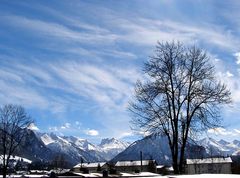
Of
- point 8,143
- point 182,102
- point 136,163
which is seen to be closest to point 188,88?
point 182,102

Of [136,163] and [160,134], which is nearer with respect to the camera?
[160,134]

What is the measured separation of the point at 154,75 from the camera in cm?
2989

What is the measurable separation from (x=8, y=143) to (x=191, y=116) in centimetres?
5184

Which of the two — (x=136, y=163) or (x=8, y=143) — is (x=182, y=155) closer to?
(x=8, y=143)

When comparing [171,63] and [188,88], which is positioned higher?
[171,63]

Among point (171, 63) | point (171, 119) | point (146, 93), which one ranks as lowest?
point (171, 119)

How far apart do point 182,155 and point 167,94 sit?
4.11m

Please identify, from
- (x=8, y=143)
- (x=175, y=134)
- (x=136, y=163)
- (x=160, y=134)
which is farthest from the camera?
(x=136, y=163)

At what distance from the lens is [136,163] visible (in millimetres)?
191125

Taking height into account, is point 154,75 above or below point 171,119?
above

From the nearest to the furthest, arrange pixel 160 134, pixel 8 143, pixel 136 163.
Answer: pixel 160 134 → pixel 8 143 → pixel 136 163

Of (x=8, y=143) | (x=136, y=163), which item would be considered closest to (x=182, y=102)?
(x=8, y=143)

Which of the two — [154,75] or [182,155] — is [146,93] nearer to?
[154,75]

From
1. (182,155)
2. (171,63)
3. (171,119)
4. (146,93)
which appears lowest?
(182,155)
